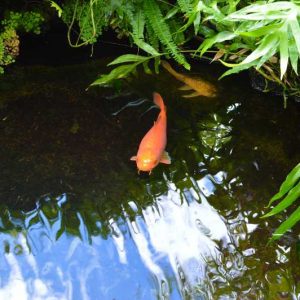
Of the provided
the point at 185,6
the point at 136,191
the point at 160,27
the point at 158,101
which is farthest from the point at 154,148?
the point at 185,6

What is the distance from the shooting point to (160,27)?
12.5 feet

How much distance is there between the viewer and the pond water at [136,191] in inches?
125

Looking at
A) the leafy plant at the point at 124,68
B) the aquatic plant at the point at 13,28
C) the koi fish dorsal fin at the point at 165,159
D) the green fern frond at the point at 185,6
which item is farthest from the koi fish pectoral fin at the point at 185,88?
the aquatic plant at the point at 13,28

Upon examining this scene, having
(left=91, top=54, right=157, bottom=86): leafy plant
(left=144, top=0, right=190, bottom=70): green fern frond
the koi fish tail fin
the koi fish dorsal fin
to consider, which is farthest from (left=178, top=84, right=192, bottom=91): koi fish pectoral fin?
the koi fish dorsal fin

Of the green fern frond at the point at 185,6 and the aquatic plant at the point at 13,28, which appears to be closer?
the green fern frond at the point at 185,6

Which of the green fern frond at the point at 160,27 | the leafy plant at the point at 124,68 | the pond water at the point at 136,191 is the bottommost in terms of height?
the pond water at the point at 136,191

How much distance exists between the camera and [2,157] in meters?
3.89

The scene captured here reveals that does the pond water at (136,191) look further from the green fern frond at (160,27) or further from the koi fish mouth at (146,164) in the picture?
the green fern frond at (160,27)

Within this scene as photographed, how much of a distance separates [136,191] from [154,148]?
1.14ft

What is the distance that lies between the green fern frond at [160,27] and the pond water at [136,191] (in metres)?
0.66

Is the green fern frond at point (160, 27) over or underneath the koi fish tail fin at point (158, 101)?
over

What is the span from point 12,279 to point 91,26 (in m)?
2.19

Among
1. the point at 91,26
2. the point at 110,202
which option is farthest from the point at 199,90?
the point at 110,202

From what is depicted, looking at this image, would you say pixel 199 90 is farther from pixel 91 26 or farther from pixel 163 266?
pixel 163 266
